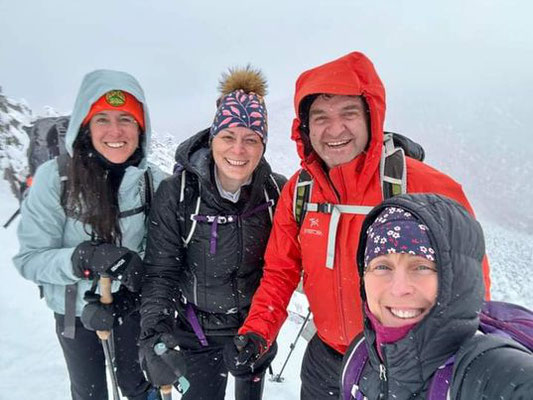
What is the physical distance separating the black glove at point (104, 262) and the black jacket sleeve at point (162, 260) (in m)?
0.15

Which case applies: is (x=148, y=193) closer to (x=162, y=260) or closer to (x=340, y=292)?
(x=162, y=260)

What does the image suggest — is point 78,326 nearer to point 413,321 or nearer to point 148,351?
point 148,351

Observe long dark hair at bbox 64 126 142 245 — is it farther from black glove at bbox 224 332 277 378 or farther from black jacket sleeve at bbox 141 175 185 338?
black glove at bbox 224 332 277 378

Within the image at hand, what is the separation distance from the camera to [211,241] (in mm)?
2930

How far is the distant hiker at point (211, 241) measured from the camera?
291 cm

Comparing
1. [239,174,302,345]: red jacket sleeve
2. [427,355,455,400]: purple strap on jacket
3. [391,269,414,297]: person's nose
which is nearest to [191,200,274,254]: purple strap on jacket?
[239,174,302,345]: red jacket sleeve

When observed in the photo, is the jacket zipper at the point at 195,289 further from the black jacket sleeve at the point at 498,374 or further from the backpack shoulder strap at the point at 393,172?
the black jacket sleeve at the point at 498,374

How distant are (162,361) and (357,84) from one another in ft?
7.92

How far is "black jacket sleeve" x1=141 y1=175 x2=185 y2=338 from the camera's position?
288cm

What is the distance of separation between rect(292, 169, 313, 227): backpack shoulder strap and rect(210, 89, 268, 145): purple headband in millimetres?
617

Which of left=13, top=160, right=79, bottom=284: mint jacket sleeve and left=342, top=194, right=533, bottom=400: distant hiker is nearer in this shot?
left=342, top=194, right=533, bottom=400: distant hiker

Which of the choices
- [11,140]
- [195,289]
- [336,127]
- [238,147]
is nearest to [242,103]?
[238,147]

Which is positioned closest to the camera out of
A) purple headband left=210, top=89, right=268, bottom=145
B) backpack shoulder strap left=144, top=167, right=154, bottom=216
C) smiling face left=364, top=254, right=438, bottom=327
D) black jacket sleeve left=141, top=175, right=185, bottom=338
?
smiling face left=364, top=254, right=438, bottom=327

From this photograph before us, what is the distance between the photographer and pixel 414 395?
166 cm
